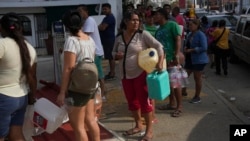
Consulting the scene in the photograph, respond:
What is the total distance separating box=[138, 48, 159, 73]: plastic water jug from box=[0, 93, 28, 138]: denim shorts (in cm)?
145

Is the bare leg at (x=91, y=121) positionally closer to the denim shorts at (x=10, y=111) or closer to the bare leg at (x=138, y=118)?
the denim shorts at (x=10, y=111)

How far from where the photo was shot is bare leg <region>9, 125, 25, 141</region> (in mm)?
3875

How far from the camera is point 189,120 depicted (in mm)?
5828

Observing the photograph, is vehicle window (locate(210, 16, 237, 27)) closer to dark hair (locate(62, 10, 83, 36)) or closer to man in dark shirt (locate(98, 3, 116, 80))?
man in dark shirt (locate(98, 3, 116, 80))

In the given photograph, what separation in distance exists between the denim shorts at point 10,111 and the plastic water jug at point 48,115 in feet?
0.59

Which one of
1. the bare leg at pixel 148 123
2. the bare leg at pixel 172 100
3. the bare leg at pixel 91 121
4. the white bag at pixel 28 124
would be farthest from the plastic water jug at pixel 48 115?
the bare leg at pixel 172 100

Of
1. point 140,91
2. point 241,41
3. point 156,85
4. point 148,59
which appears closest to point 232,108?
point 140,91

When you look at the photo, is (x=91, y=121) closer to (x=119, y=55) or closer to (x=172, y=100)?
(x=119, y=55)

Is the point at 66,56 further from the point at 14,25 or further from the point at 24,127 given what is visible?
the point at 24,127

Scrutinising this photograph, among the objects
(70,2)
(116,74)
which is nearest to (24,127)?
(116,74)

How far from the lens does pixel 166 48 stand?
19.2 ft

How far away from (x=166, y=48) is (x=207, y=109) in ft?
4.64

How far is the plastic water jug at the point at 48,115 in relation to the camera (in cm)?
392

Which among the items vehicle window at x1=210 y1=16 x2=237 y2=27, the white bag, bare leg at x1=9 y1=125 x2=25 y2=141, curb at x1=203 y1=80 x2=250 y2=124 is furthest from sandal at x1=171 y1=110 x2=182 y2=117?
vehicle window at x1=210 y1=16 x2=237 y2=27
